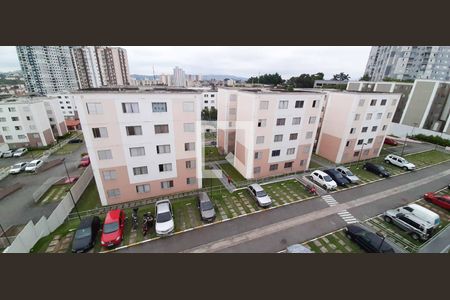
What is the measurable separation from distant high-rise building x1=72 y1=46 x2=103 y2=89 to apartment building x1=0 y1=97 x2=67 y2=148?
7299 cm

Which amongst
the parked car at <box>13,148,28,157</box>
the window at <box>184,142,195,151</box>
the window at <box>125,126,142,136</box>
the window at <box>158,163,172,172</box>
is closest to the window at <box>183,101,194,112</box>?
the window at <box>184,142,195,151</box>

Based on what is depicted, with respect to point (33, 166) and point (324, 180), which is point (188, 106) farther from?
point (33, 166)

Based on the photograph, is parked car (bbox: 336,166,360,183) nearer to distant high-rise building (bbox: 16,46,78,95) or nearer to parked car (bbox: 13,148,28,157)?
parked car (bbox: 13,148,28,157)

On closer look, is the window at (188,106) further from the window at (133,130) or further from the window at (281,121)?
the window at (281,121)

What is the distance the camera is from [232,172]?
3134 cm

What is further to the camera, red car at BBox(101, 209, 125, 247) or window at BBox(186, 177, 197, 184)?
window at BBox(186, 177, 197, 184)

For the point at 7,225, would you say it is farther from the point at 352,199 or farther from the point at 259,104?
the point at 352,199

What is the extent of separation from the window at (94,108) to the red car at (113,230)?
10.6 m

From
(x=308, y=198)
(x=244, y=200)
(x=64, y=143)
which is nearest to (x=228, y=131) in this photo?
(x=244, y=200)

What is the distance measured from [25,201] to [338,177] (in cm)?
4322

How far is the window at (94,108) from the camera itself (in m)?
19.2

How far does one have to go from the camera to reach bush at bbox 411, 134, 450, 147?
43719 millimetres

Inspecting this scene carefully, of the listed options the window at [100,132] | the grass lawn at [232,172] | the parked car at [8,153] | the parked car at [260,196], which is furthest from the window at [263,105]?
the parked car at [8,153]

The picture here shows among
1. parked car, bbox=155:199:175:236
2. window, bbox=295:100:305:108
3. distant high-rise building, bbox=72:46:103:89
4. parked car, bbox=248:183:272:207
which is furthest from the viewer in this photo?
distant high-rise building, bbox=72:46:103:89
